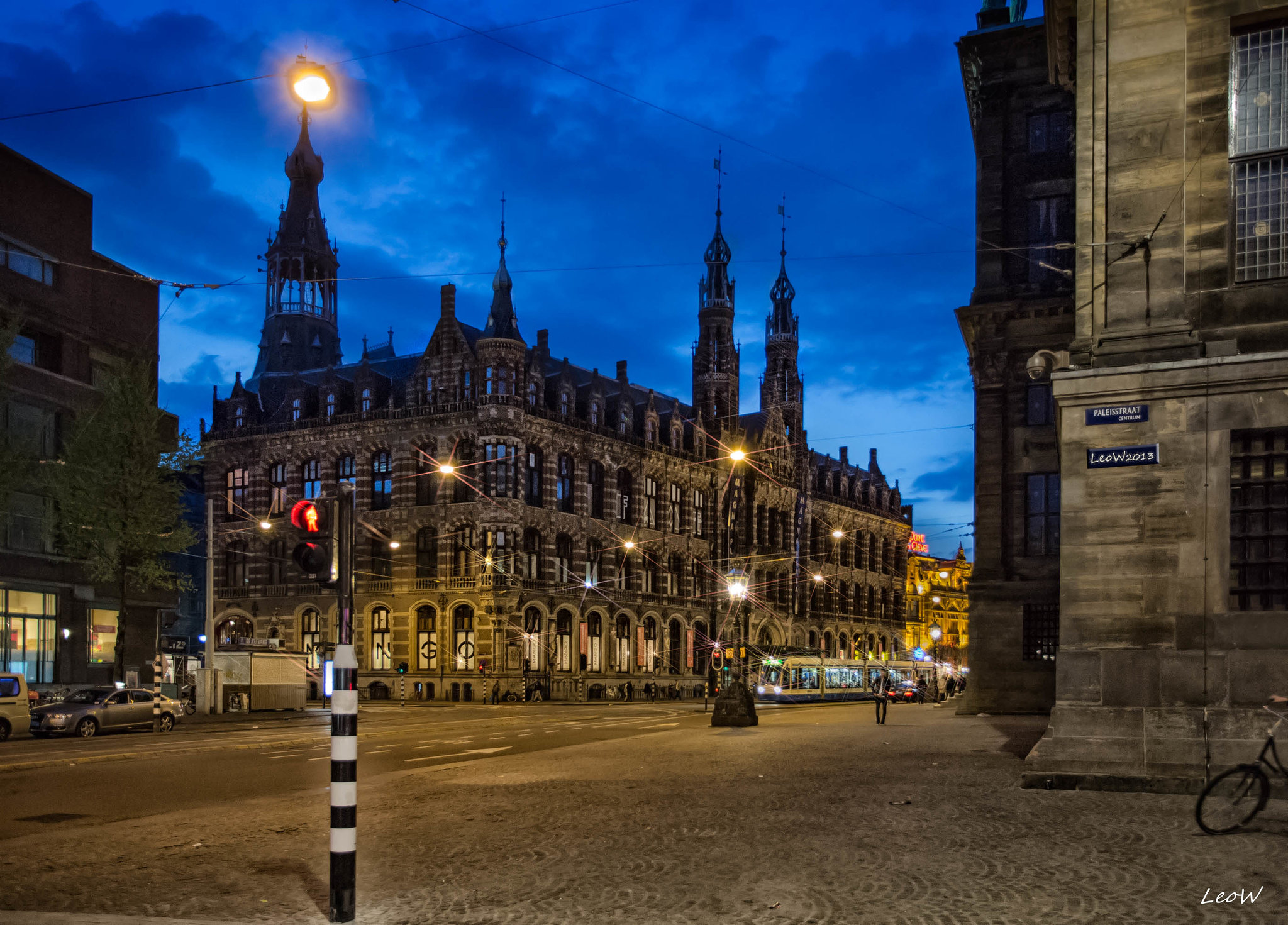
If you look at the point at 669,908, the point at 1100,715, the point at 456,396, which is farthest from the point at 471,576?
Result: the point at 669,908

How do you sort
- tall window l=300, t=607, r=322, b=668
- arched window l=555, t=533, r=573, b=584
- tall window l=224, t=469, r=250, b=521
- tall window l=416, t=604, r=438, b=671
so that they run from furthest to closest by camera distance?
tall window l=224, t=469, r=250, b=521 → arched window l=555, t=533, r=573, b=584 → tall window l=300, t=607, r=322, b=668 → tall window l=416, t=604, r=438, b=671

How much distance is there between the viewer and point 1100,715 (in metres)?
14.9

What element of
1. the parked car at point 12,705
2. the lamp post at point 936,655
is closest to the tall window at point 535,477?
the lamp post at point 936,655

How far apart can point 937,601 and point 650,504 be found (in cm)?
5599

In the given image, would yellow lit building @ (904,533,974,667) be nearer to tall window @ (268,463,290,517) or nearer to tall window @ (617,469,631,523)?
tall window @ (617,469,631,523)

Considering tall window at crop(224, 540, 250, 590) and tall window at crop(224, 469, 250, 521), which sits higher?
tall window at crop(224, 469, 250, 521)

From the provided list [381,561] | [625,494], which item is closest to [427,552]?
[381,561]

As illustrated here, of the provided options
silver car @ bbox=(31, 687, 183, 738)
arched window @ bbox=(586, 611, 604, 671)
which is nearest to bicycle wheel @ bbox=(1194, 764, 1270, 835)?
silver car @ bbox=(31, 687, 183, 738)

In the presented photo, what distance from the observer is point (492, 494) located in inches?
2441

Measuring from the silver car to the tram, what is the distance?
3724 centimetres

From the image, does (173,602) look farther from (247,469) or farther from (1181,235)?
(1181,235)

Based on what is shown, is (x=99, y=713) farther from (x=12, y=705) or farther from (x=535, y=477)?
(x=535, y=477)

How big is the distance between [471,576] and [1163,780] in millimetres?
50066

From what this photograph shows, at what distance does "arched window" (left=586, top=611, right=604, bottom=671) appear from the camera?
6831cm
